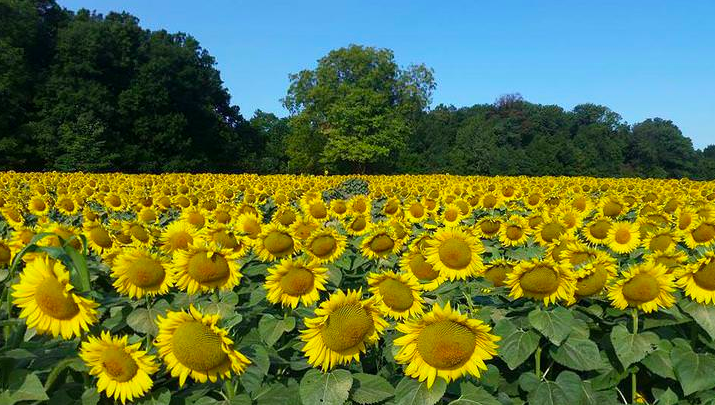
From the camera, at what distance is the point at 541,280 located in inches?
110

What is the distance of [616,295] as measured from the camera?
2934 mm

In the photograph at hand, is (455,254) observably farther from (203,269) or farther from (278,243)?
(203,269)

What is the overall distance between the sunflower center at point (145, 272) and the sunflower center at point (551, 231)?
3319 mm

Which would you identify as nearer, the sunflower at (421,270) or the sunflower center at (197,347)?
the sunflower center at (197,347)

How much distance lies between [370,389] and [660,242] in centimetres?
276

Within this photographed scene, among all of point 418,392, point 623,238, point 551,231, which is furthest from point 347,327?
point 623,238

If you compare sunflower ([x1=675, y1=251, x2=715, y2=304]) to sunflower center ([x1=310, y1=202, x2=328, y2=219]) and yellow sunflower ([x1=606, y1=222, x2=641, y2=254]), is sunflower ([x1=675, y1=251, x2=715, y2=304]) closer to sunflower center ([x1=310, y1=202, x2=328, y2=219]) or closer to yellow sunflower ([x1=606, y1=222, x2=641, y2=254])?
yellow sunflower ([x1=606, y1=222, x2=641, y2=254])

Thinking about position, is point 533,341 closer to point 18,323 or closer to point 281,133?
point 18,323

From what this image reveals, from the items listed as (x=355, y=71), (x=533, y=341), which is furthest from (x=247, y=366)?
(x=355, y=71)

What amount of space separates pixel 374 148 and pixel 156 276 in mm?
54404

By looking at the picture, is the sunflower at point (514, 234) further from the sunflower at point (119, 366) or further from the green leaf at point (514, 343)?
the sunflower at point (119, 366)

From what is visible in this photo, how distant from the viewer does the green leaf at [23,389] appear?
1.95 meters

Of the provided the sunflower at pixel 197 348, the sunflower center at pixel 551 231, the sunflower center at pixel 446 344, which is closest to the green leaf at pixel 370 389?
the sunflower center at pixel 446 344

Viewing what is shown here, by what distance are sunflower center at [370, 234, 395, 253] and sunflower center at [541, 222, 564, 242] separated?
4.97 ft
